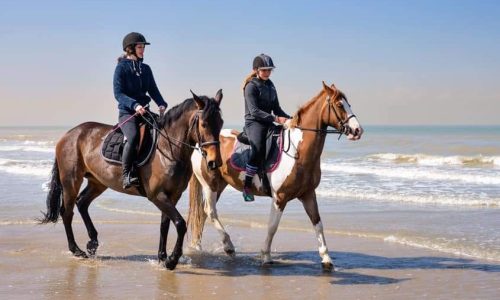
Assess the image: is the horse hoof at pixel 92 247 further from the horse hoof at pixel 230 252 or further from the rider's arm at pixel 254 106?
the rider's arm at pixel 254 106

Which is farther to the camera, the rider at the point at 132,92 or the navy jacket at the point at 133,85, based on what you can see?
the navy jacket at the point at 133,85

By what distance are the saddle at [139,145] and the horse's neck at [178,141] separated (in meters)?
0.23

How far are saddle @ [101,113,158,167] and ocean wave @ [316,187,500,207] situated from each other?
7.25 metres

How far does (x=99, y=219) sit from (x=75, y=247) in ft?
10.1

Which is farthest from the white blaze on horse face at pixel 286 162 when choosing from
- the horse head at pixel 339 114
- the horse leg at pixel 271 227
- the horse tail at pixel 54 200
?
the horse tail at pixel 54 200

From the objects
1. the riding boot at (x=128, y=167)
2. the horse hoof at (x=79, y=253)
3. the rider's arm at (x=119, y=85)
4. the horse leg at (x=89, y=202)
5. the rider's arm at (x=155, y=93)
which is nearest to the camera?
the riding boot at (x=128, y=167)

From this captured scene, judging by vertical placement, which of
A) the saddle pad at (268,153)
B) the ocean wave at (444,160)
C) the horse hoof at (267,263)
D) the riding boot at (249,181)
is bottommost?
the ocean wave at (444,160)

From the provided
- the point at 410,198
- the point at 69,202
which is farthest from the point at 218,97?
the point at 410,198

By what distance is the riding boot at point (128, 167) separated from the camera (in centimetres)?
680

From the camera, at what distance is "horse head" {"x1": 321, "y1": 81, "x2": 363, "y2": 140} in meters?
6.59

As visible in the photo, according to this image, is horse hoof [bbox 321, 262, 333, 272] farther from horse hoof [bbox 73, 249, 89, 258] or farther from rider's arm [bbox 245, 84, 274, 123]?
horse hoof [bbox 73, 249, 89, 258]

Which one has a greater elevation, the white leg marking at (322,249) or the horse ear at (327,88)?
the horse ear at (327,88)

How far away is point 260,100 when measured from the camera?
23.9 feet

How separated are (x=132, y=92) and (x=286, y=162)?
202 centimetres
